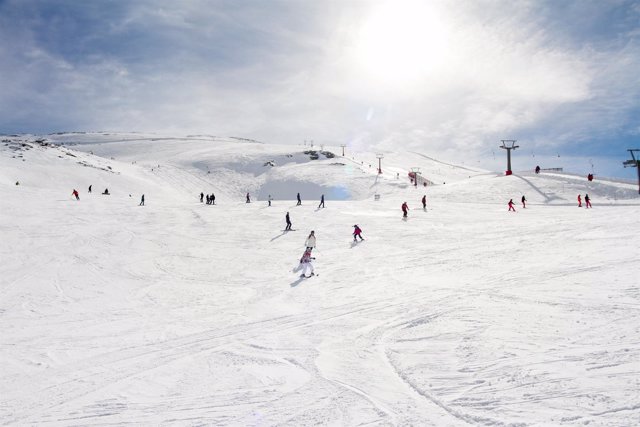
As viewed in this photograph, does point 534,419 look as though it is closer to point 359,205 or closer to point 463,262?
point 463,262

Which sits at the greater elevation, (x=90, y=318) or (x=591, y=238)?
(x=591, y=238)

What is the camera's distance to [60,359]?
8188 mm

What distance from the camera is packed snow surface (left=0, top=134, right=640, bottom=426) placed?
19.8 ft

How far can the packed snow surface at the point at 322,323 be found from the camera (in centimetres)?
604

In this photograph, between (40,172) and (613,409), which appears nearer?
(613,409)

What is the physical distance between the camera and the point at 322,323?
10.0 m

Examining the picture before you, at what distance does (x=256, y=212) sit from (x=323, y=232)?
31.6ft

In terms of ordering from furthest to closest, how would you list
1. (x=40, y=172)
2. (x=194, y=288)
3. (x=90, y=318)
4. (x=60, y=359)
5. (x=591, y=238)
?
(x=40, y=172)
(x=591, y=238)
(x=194, y=288)
(x=90, y=318)
(x=60, y=359)

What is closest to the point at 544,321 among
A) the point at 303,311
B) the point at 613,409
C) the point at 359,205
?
the point at 613,409

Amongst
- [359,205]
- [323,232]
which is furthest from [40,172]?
[323,232]

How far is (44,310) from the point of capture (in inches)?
458

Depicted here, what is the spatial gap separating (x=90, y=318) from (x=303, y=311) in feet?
18.2

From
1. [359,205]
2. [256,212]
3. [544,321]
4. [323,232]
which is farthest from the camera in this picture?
[359,205]

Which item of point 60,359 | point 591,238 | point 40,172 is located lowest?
point 60,359
